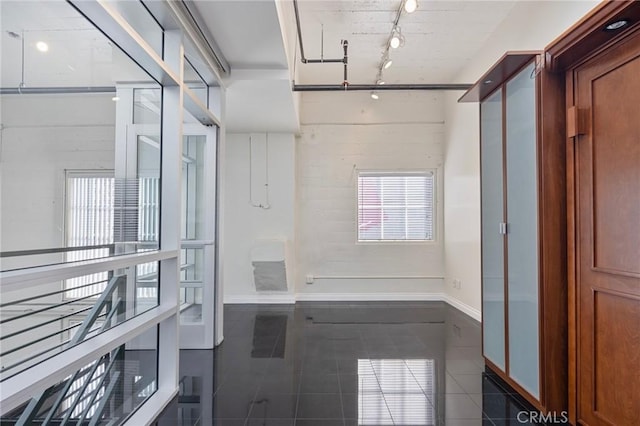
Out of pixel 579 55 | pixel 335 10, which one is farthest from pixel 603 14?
pixel 335 10

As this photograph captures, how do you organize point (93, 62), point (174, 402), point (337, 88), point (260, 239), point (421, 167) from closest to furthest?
1. point (174, 402)
2. point (93, 62)
3. point (337, 88)
4. point (260, 239)
5. point (421, 167)

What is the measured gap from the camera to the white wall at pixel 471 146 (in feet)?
10.2

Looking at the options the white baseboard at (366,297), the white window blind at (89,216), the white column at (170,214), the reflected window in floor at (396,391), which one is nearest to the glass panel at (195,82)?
the white column at (170,214)

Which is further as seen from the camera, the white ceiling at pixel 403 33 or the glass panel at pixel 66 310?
the white ceiling at pixel 403 33

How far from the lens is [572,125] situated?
2078 mm

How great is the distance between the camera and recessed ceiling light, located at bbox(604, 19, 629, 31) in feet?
5.57

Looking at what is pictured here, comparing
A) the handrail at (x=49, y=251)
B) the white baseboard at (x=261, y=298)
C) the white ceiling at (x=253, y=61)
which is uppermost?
the white ceiling at (x=253, y=61)

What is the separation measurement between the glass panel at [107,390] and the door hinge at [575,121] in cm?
307

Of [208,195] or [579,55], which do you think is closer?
[579,55]

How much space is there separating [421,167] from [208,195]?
11.9 feet

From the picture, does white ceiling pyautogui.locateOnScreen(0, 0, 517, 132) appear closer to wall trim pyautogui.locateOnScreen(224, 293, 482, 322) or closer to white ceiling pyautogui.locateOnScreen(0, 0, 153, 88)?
white ceiling pyautogui.locateOnScreen(0, 0, 153, 88)

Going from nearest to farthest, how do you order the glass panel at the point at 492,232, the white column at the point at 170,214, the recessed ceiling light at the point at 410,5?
the white column at the point at 170,214
the glass panel at the point at 492,232
the recessed ceiling light at the point at 410,5

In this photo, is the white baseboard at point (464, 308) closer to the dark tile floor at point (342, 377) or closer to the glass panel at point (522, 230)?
the dark tile floor at point (342, 377)

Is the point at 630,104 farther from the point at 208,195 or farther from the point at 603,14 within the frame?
the point at 208,195
